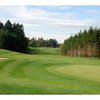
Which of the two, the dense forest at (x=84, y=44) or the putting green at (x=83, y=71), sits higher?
the dense forest at (x=84, y=44)

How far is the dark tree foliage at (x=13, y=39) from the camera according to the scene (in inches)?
236

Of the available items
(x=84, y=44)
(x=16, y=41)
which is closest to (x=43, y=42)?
(x=16, y=41)

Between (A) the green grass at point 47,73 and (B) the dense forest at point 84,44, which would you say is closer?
(A) the green grass at point 47,73

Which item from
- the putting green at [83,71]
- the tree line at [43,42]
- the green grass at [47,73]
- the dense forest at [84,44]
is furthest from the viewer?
the dense forest at [84,44]

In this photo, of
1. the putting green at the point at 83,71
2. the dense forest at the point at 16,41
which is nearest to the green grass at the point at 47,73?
the putting green at the point at 83,71

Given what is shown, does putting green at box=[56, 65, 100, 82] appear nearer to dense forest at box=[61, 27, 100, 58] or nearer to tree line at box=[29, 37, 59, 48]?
dense forest at box=[61, 27, 100, 58]

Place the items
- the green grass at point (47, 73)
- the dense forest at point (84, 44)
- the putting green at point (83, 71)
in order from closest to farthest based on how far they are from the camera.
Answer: the green grass at point (47, 73), the putting green at point (83, 71), the dense forest at point (84, 44)

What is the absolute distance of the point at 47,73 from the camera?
6.11 metres

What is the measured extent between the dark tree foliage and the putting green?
0.88 metres

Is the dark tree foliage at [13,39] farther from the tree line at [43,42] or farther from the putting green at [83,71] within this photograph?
the putting green at [83,71]

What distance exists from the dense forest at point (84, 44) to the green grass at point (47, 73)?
0.12 m

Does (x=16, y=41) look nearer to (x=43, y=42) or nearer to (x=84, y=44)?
(x=43, y=42)

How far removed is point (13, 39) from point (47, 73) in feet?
2.98
